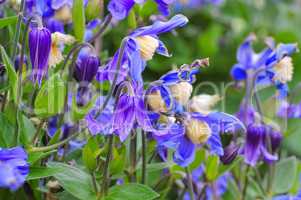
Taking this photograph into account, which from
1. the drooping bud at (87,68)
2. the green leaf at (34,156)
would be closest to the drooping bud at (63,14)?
the drooping bud at (87,68)

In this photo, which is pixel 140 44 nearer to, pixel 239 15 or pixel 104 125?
pixel 104 125

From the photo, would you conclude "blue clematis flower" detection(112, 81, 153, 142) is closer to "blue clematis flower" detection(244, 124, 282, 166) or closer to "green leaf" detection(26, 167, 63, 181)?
"green leaf" detection(26, 167, 63, 181)

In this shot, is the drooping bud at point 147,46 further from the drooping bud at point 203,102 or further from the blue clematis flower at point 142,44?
the drooping bud at point 203,102

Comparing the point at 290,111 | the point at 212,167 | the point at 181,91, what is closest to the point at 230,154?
the point at 212,167

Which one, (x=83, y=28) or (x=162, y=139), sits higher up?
(x=83, y=28)

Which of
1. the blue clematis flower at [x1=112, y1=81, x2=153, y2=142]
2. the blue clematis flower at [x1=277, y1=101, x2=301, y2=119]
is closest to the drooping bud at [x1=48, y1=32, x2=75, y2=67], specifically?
the blue clematis flower at [x1=112, y1=81, x2=153, y2=142]

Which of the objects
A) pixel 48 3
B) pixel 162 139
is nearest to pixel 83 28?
pixel 48 3
